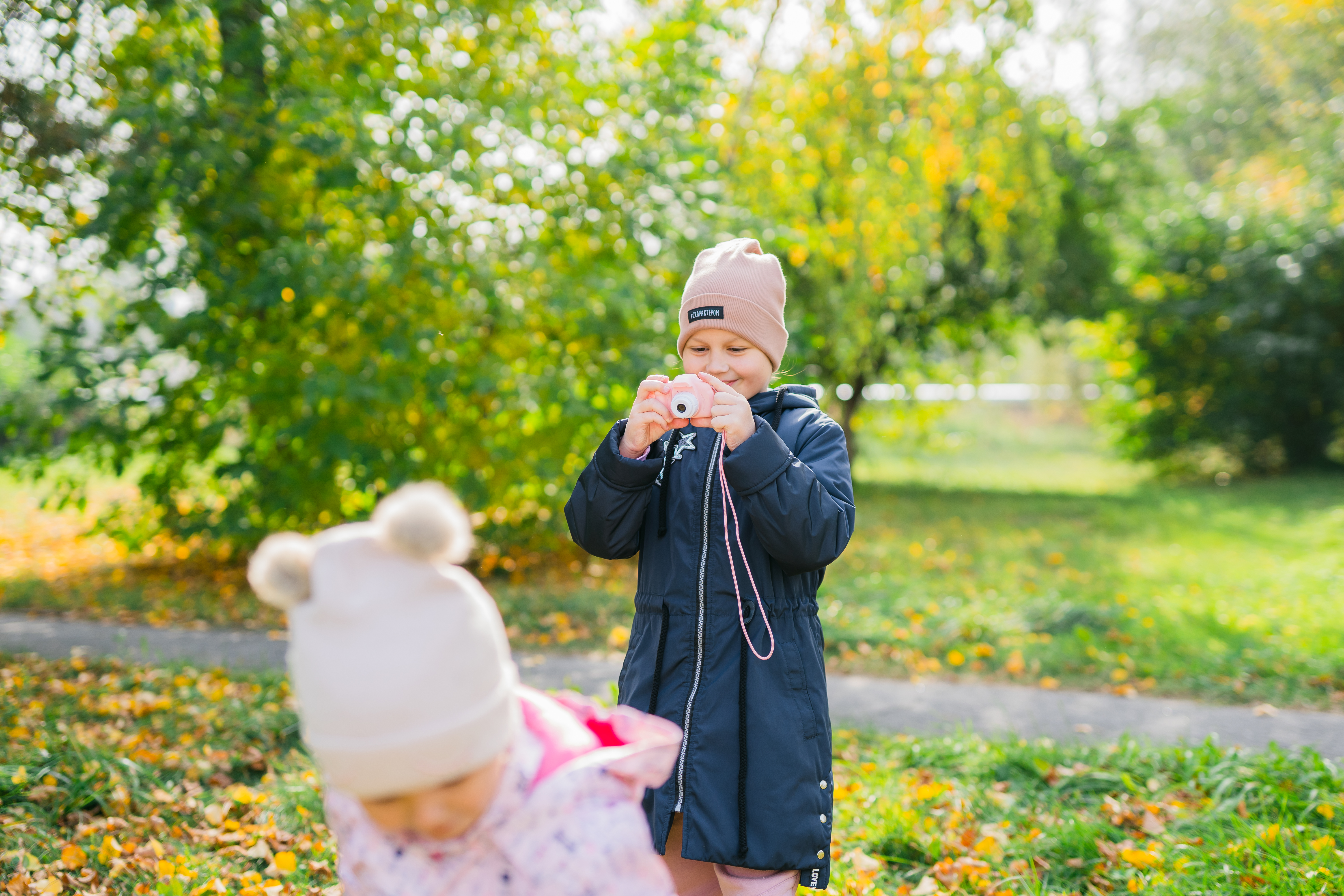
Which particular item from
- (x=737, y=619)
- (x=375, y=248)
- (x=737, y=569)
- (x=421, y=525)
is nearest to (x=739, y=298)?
(x=737, y=569)

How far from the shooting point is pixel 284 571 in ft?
3.75

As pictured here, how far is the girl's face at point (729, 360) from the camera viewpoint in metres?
2.08

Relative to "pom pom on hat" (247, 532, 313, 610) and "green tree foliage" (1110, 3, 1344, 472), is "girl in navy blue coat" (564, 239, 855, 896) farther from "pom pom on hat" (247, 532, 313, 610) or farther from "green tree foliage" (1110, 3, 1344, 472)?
"green tree foliage" (1110, 3, 1344, 472)

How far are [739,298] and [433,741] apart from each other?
49.1 inches

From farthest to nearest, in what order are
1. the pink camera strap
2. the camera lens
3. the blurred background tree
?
the blurred background tree → the pink camera strap → the camera lens

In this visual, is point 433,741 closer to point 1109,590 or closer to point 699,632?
point 699,632

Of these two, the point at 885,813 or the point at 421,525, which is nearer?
the point at 421,525

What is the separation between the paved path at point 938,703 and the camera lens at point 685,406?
10.00 ft

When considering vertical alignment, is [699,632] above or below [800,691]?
above

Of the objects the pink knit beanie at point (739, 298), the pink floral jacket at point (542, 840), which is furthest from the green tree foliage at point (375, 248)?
the pink floral jacket at point (542, 840)

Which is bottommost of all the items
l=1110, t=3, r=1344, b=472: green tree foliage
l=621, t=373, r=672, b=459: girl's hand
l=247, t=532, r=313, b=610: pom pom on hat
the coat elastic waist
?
the coat elastic waist

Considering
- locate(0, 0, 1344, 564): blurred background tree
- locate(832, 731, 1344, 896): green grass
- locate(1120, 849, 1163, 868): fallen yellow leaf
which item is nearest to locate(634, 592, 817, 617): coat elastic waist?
locate(832, 731, 1344, 896): green grass

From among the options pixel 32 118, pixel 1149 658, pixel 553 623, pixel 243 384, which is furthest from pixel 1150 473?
pixel 32 118

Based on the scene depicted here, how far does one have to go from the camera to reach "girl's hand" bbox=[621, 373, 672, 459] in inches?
74.8
